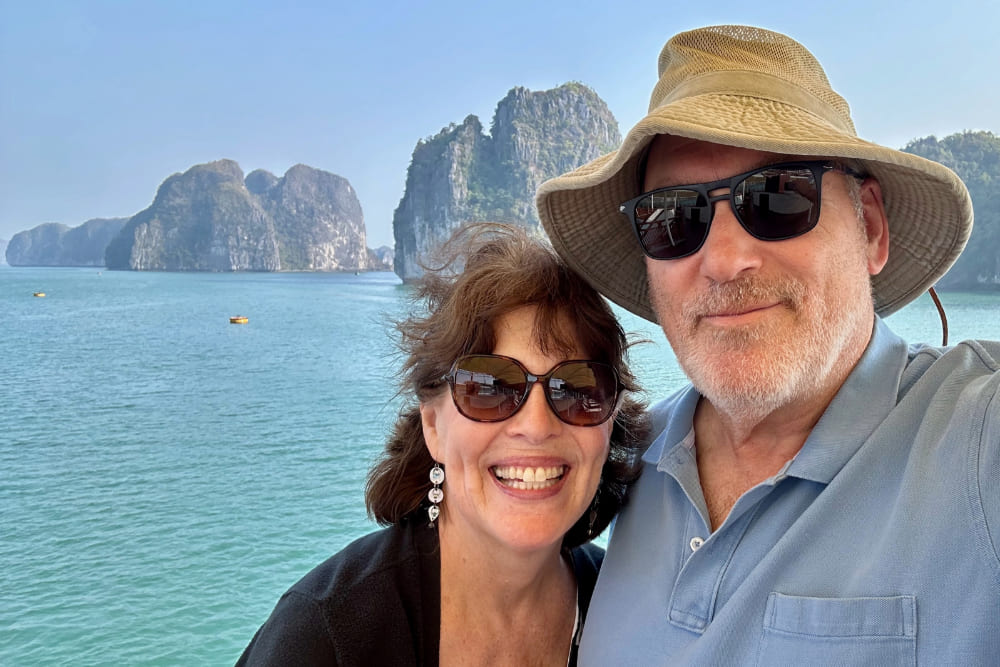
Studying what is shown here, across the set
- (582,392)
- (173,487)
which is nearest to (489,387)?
(582,392)

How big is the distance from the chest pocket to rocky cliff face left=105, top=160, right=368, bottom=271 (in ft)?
545

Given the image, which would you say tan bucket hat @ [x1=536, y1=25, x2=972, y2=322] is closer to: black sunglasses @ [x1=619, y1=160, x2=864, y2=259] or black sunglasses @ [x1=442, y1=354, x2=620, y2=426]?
black sunglasses @ [x1=619, y1=160, x2=864, y2=259]

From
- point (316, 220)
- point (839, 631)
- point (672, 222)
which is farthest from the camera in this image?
point (316, 220)

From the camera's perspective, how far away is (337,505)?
12.4m

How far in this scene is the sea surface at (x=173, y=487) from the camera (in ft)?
29.8

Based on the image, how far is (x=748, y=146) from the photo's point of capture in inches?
55.0

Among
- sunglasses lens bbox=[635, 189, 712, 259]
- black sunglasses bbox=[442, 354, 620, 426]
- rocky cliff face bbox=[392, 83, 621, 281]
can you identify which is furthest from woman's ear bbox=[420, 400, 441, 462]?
rocky cliff face bbox=[392, 83, 621, 281]

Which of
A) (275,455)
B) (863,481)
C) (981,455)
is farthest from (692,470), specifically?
(275,455)

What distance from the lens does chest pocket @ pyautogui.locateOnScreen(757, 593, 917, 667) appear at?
3.66 ft

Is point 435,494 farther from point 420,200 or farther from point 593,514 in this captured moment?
point 420,200

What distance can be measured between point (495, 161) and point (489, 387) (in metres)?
121

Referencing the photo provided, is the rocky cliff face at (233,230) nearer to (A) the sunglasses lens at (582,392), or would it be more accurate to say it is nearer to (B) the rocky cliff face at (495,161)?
(B) the rocky cliff face at (495,161)

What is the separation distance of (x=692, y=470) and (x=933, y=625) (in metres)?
0.62

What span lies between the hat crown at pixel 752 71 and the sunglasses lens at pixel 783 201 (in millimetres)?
188
